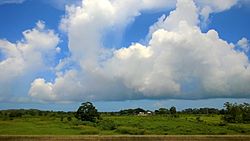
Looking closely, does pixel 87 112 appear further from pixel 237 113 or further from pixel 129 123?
pixel 237 113

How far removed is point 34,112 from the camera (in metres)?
79.8

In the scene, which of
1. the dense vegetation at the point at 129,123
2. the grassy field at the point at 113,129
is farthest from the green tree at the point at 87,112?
the grassy field at the point at 113,129

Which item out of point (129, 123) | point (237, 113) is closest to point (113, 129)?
point (129, 123)

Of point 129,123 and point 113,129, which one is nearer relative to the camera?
point 113,129

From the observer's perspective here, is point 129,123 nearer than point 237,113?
Yes

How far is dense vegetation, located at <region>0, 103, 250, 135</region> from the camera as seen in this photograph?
35094 mm

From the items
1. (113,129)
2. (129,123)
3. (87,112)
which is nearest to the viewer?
(113,129)

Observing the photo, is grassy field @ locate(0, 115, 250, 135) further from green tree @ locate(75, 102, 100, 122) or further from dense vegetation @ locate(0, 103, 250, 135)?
green tree @ locate(75, 102, 100, 122)

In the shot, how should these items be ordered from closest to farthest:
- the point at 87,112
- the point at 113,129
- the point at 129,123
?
the point at 113,129
the point at 129,123
the point at 87,112

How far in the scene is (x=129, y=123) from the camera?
4619cm

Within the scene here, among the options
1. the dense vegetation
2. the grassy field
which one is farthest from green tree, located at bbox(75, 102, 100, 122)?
the grassy field

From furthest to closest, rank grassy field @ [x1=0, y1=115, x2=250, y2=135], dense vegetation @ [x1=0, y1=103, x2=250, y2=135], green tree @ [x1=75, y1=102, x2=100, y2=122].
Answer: green tree @ [x1=75, y1=102, x2=100, y2=122], dense vegetation @ [x1=0, y1=103, x2=250, y2=135], grassy field @ [x1=0, y1=115, x2=250, y2=135]

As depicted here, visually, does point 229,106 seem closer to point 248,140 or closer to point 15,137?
point 248,140

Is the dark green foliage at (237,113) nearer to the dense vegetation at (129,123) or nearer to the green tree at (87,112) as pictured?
the dense vegetation at (129,123)
